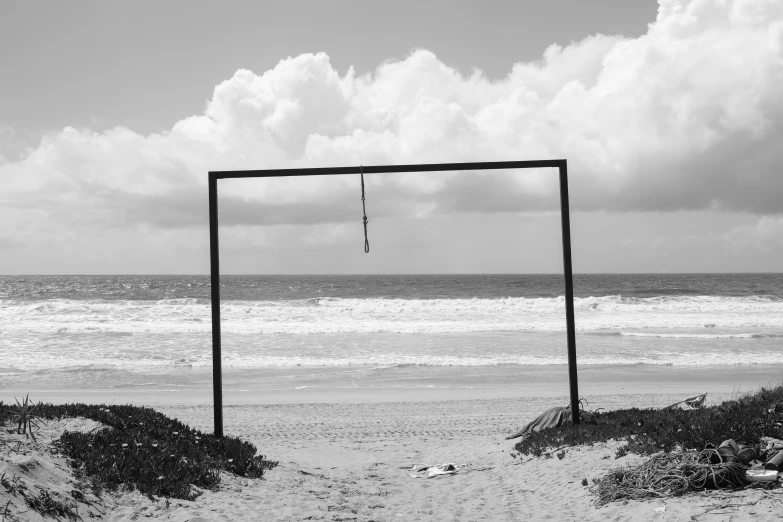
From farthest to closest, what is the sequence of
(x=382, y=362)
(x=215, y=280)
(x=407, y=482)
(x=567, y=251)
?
1. (x=382, y=362)
2. (x=567, y=251)
3. (x=215, y=280)
4. (x=407, y=482)

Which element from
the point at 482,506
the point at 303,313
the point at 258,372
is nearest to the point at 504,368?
the point at 258,372

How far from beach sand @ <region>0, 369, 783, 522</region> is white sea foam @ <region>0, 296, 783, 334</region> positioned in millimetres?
14469

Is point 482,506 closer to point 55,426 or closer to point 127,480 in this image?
point 127,480

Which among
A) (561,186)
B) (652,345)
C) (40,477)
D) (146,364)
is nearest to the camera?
Answer: (40,477)

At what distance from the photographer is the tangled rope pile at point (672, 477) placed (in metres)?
4.78

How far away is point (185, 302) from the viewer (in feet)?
156

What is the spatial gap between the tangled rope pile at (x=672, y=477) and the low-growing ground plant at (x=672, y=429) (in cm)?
34

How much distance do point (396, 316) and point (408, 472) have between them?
28326mm

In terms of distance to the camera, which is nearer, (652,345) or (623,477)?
(623,477)

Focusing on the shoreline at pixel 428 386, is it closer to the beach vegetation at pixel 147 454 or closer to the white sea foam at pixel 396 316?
the beach vegetation at pixel 147 454

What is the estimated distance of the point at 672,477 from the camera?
506cm

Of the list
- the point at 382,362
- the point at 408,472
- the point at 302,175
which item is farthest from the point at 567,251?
the point at 382,362

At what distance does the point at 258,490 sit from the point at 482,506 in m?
2.39

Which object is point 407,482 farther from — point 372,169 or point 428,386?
point 428,386
